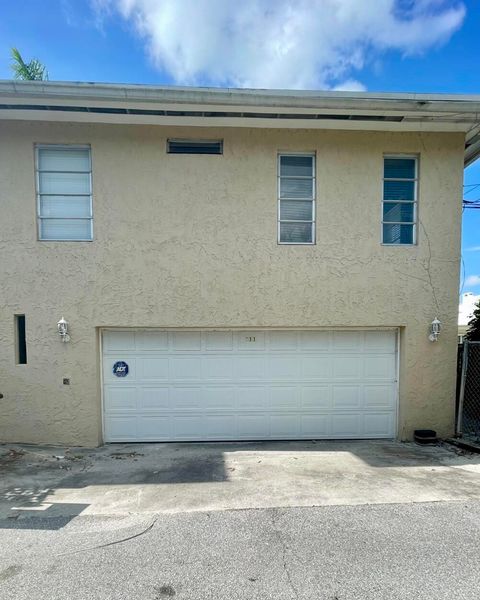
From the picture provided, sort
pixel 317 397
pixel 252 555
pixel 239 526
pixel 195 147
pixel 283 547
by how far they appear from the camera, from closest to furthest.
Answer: pixel 252 555 < pixel 283 547 < pixel 239 526 < pixel 195 147 < pixel 317 397

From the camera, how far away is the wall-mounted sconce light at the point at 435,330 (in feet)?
22.0

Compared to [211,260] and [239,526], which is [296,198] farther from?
[239,526]

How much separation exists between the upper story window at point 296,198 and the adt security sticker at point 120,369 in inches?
154

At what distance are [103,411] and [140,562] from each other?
3.97 m

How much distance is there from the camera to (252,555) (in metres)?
3.21

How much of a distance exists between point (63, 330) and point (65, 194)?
260 cm

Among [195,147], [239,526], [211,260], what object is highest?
[195,147]

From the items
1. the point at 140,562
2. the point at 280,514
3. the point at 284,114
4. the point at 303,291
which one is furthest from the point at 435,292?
the point at 140,562

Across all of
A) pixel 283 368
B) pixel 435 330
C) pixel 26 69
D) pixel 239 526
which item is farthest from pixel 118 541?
pixel 26 69

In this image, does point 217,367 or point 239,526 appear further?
point 217,367

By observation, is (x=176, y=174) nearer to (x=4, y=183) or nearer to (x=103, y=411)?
(x=4, y=183)

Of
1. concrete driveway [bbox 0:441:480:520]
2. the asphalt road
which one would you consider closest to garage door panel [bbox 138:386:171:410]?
concrete driveway [bbox 0:441:480:520]

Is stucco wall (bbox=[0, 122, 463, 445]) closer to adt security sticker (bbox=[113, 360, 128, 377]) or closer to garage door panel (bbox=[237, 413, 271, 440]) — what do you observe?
adt security sticker (bbox=[113, 360, 128, 377])

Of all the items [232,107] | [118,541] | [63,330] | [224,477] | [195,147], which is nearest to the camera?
[118,541]
